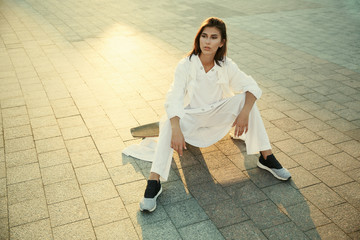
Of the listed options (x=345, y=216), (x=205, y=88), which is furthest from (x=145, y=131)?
(x=345, y=216)

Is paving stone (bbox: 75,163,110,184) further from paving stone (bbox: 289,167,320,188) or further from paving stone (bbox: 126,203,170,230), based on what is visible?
paving stone (bbox: 289,167,320,188)

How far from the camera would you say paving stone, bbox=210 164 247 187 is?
11.7 feet

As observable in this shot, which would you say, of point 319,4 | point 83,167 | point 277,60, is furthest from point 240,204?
point 319,4

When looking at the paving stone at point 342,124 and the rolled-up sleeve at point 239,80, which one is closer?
the rolled-up sleeve at point 239,80

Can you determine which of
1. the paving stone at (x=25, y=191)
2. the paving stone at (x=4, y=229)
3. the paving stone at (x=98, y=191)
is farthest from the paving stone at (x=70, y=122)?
the paving stone at (x=4, y=229)

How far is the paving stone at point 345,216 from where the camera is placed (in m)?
3.02

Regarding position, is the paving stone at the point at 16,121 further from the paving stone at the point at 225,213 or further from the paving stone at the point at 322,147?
the paving stone at the point at 322,147

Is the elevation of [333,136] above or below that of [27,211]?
above

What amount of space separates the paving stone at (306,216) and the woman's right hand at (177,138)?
1.17m

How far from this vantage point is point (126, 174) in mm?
3623

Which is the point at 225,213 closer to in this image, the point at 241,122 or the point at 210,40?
the point at 241,122

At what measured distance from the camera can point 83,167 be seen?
3.71 metres

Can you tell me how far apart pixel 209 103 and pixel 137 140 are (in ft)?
3.57

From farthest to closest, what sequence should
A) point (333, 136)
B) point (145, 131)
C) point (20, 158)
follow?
1. point (333, 136)
2. point (145, 131)
3. point (20, 158)
